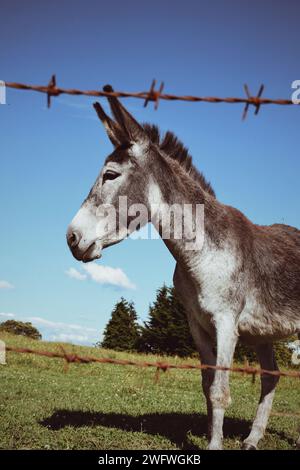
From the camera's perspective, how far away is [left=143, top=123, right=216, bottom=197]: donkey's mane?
5.18 m

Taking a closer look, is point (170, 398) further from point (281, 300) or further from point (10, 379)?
point (281, 300)

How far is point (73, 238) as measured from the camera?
176 inches

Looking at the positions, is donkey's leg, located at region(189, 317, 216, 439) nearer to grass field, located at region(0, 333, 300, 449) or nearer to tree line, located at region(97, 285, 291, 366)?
grass field, located at region(0, 333, 300, 449)

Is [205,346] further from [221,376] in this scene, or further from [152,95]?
[152,95]

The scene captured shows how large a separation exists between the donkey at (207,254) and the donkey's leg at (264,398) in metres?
0.06

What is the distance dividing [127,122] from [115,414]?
5.06 meters

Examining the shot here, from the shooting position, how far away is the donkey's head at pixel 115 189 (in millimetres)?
4473

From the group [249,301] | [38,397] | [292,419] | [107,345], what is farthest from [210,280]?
[107,345]

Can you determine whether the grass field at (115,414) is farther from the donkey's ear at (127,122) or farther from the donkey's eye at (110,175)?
the donkey's ear at (127,122)

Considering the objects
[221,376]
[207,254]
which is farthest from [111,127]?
[221,376]

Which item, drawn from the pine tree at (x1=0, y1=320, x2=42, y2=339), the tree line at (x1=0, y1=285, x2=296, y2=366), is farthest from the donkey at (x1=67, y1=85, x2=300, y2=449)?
the pine tree at (x1=0, y1=320, x2=42, y2=339)

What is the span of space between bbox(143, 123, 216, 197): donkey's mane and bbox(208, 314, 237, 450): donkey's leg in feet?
6.20
